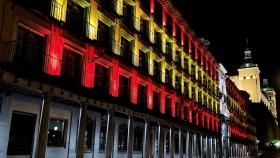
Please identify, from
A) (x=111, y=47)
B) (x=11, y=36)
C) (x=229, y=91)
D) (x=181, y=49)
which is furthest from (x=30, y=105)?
(x=229, y=91)

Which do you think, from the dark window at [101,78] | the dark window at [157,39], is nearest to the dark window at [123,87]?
the dark window at [101,78]

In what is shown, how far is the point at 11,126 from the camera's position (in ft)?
51.0

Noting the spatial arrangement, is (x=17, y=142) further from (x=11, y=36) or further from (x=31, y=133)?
→ (x=11, y=36)

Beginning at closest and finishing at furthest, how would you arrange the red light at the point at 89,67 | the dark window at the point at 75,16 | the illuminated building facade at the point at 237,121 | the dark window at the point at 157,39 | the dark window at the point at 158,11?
the dark window at the point at 75,16
the red light at the point at 89,67
the dark window at the point at 157,39
the dark window at the point at 158,11
the illuminated building facade at the point at 237,121

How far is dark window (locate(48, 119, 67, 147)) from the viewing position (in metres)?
18.3

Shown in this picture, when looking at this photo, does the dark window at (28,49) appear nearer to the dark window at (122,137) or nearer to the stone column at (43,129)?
the stone column at (43,129)

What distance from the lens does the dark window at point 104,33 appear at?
75.6ft

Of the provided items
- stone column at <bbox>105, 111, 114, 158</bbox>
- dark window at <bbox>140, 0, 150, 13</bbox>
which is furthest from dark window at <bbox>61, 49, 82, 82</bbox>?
dark window at <bbox>140, 0, 150, 13</bbox>

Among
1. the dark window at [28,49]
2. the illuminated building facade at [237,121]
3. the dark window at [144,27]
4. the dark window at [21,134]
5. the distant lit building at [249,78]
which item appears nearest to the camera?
the dark window at [21,134]

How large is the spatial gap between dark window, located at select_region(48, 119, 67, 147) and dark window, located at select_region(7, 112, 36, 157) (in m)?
1.64

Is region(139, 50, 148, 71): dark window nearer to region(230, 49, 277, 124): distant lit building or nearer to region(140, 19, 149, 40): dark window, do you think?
region(140, 19, 149, 40): dark window

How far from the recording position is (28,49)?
654 inches

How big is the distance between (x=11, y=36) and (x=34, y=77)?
102 inches

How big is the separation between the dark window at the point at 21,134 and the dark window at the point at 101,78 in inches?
241
